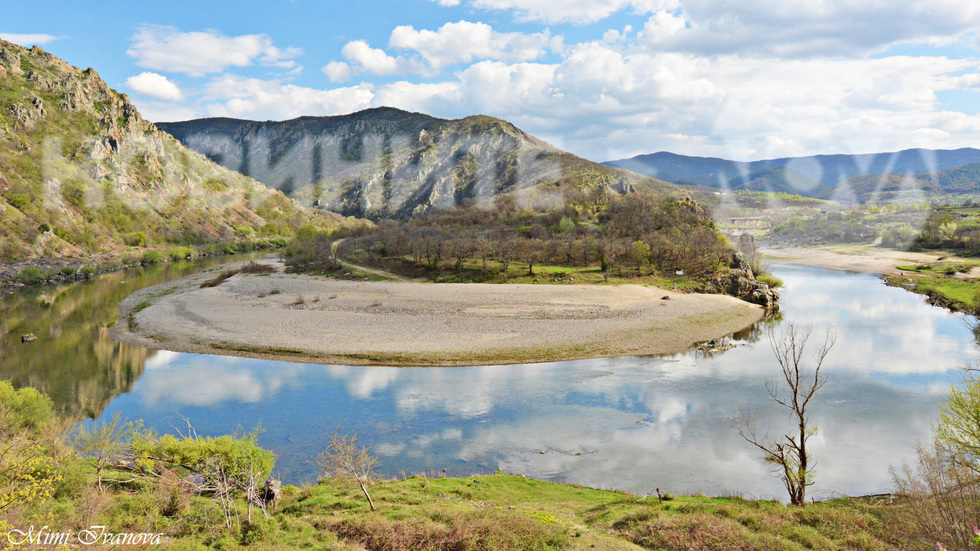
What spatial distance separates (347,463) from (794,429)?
67.7ft

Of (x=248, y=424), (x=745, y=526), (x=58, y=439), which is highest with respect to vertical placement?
(x=58, y=439)

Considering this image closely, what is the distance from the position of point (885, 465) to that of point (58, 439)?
3043 centimetres

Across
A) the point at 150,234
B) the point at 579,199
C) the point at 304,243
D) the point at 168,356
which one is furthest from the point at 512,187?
the point at 168,356

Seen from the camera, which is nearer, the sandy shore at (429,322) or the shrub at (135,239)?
the sandy shore at (429,322)

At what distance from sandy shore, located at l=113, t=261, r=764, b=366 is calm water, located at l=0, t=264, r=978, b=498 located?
7.68 feet

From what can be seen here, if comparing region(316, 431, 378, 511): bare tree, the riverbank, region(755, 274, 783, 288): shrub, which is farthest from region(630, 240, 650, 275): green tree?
the riverbank

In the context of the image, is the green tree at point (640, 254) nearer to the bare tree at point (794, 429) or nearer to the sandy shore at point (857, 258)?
the bare tree at point (794, 429)

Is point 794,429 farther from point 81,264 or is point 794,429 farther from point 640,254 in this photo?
point 81,264

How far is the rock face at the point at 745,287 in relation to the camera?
57.9 m

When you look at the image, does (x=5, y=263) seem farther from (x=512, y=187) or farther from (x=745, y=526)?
(x=512, y=187)

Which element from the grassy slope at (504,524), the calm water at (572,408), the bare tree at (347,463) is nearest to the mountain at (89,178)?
the calm water at (572,408)

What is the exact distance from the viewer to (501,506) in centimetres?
1569

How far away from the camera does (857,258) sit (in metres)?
108

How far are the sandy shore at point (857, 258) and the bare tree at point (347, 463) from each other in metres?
98.8
